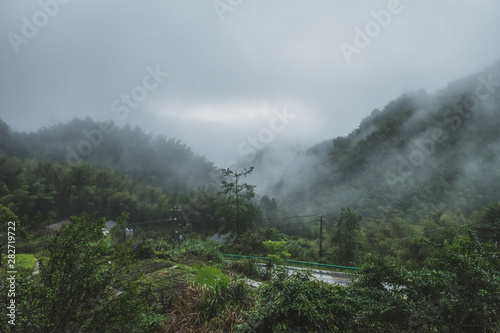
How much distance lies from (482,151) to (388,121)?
22.5 metres

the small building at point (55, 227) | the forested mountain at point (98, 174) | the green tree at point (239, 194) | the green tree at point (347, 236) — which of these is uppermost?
the forested mountain at point (98, 174)

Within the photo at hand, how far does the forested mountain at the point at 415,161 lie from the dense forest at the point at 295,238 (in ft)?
1.12

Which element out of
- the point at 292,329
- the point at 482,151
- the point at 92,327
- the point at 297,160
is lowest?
the point at 292,329

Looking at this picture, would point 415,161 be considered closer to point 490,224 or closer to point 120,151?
point 490,224

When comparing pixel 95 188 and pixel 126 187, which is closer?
pixel 95 188

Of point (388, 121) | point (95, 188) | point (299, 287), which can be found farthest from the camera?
point (388, 121)

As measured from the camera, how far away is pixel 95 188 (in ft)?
147

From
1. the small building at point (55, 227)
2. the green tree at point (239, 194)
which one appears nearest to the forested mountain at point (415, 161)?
the green tree at point (239, 194)

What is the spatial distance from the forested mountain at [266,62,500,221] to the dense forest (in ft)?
1.12

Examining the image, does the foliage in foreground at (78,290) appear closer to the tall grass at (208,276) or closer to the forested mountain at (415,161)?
the tall grass at (208,276)

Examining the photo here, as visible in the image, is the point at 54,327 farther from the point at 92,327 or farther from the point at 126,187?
the point at 126,187

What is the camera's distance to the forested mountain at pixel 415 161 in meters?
42.6

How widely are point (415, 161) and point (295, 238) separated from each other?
36.6 meters

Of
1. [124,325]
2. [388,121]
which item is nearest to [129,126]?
[388,121]
